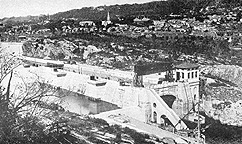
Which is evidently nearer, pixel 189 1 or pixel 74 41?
pixel 189 1

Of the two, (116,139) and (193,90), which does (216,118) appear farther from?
(116,139)

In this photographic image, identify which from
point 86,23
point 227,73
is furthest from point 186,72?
point 86,23

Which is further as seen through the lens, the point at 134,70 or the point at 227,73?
the point at 227,73

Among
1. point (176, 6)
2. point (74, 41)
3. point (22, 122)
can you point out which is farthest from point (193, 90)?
point (22, 122)

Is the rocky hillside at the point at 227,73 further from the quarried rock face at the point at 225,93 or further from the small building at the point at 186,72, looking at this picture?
the small building at the point at 186,72

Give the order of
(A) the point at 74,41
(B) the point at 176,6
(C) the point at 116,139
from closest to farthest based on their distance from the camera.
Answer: (C) the point at 116,139
(B) the point at 176,6
(A) the point at 74,41

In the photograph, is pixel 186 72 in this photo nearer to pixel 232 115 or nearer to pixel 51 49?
pixel 232 115

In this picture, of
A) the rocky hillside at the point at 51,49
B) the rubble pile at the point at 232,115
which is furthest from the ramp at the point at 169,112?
the rocky hillside at the point at 51,49

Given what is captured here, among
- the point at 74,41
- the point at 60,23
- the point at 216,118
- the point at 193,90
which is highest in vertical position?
the point at 60,23
